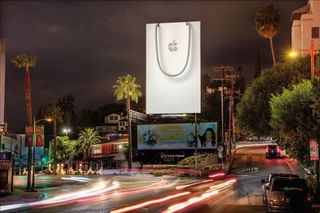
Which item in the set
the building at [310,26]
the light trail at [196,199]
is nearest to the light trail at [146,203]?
the light trail at [196,199]

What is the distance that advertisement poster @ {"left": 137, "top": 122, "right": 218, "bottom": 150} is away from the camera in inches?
2906

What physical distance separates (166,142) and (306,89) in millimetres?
49231

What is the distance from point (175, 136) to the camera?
2987 inches

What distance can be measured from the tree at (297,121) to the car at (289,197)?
5928 millimetres

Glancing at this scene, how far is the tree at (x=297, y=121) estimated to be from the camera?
26.5m

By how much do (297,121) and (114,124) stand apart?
394 ft

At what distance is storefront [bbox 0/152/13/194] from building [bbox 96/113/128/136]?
325 feet

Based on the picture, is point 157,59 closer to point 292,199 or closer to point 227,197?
point 227,197

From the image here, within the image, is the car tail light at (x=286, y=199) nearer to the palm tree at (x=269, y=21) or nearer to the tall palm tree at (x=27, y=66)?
the tall palm tree at (x=27, y=66)

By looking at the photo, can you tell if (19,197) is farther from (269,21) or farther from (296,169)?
(269,21)

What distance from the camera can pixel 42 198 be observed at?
97.8 feet

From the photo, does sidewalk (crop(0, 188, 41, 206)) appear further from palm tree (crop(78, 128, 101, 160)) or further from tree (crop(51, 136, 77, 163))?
palm tree (crop(78, 128, 101, 160))

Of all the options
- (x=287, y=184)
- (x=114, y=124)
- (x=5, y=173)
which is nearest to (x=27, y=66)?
(x=5, y=173)

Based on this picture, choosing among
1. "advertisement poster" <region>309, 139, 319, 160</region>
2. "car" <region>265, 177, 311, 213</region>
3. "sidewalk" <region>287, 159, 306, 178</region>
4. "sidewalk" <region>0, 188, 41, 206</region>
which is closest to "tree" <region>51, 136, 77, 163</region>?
"sidewalk" <region>287, 159, 306, 178</region>
